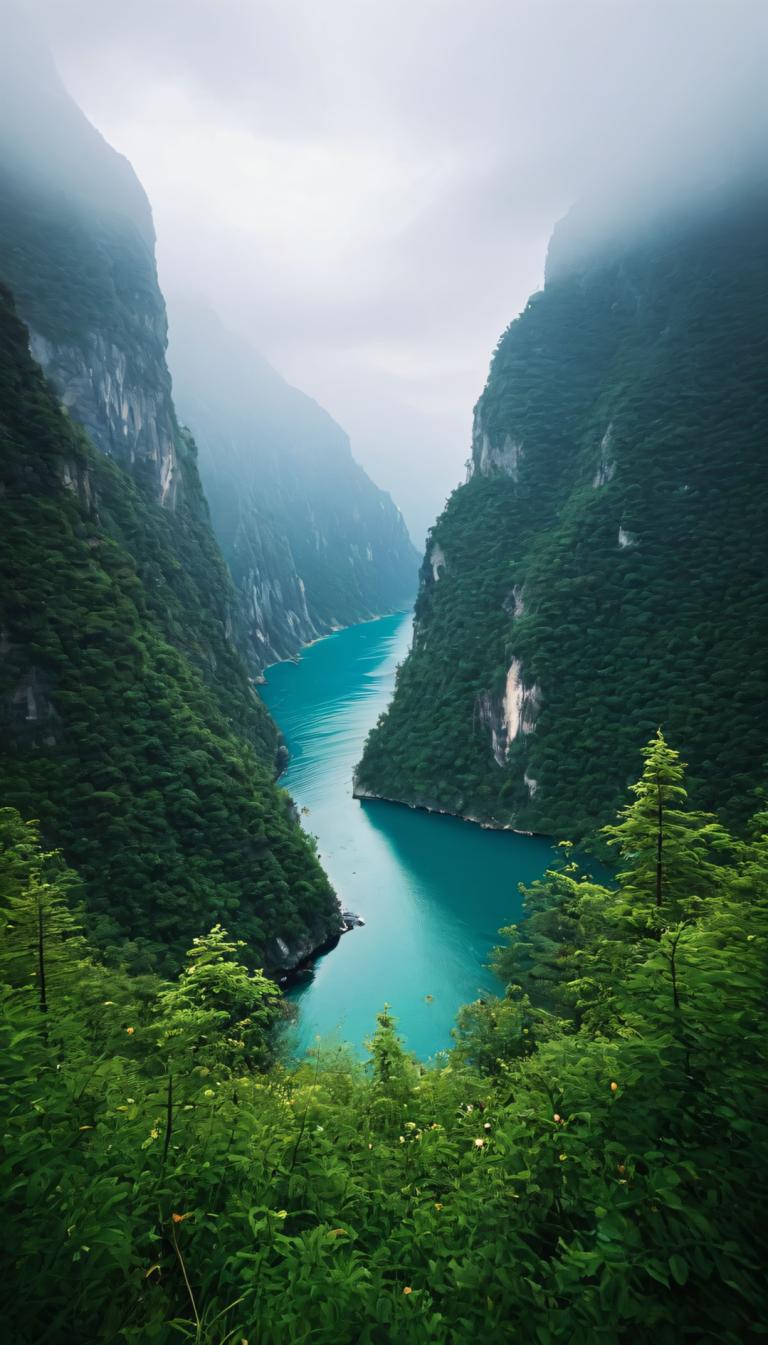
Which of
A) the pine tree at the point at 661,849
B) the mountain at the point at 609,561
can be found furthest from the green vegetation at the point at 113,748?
the mountain at the point at 609,561

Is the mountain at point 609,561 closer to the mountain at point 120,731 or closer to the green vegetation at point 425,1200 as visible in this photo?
the mountain at point 120,731

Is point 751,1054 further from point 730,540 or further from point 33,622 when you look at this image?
point 730,540

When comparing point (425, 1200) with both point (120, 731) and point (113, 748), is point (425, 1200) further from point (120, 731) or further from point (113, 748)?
point (120, 731)

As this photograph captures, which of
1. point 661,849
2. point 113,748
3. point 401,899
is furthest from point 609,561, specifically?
point 661,849

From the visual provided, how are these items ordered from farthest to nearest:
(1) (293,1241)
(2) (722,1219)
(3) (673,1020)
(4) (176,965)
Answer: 1. (4) (176,965)
2. (3) (673,1020)
3. (1) (293,1241)
4. (2) (722,1219)

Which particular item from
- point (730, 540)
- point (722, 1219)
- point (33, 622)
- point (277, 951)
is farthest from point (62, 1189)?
point (730, 540)

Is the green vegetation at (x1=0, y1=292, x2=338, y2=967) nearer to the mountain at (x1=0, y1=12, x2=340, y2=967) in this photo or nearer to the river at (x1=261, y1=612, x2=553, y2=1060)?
the mountain at (x1=0, y1=12, x2=340, y2=967)

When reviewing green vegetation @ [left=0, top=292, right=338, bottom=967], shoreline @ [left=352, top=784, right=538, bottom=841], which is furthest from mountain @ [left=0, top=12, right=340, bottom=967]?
shoreline @ [left=352, top=784, right=538, bottom=841]
